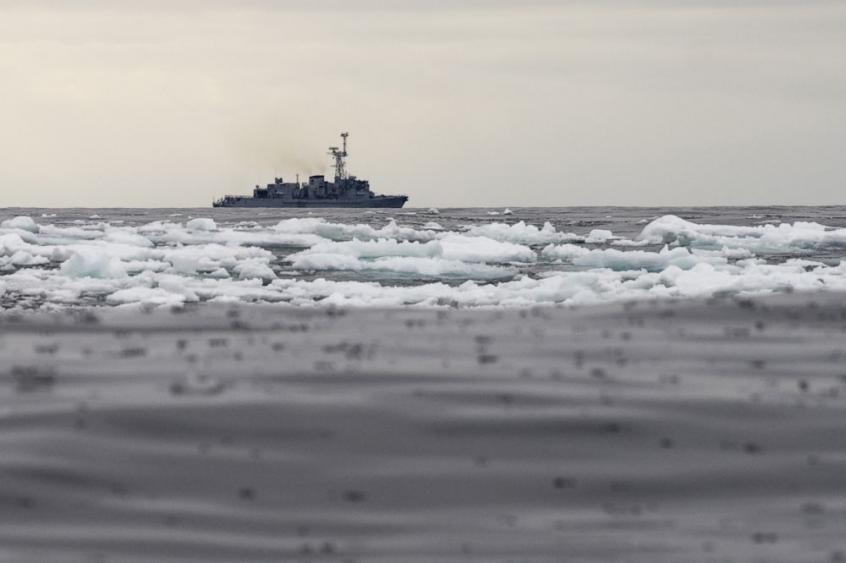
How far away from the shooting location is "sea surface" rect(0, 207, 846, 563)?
7227 mm

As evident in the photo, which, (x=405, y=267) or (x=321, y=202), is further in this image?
(x=321, y=202)

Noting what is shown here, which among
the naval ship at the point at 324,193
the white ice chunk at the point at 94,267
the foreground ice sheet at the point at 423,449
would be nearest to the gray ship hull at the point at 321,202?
the naval ship at the point at 324,193

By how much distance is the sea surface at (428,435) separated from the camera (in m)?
7.23

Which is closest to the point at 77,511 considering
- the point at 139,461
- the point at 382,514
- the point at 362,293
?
the point at 139,461

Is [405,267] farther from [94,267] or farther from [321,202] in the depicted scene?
[321,202]

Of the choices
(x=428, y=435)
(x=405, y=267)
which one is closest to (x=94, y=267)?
(x=405, y=267)

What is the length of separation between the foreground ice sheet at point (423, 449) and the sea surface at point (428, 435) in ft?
0.08

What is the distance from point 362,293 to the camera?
3053 centimetres

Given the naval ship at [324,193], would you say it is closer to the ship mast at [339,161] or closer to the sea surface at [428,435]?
the ship mast at [339,161]

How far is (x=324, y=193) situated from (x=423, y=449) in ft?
345

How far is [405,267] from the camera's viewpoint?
3847 cm

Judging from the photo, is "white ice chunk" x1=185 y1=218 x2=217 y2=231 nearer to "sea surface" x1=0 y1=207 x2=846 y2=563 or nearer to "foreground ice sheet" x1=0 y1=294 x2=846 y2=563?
"sea surface" x1=0 y1=207 x2=846 y2=563

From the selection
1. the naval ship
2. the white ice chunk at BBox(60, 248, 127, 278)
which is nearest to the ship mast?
the naval ship

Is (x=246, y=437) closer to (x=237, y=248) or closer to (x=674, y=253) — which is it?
(x=674, y=253)
